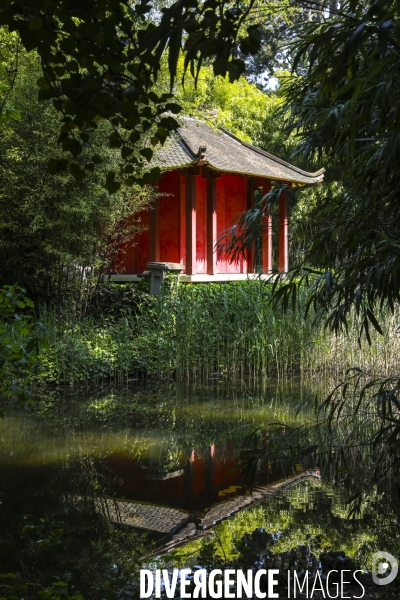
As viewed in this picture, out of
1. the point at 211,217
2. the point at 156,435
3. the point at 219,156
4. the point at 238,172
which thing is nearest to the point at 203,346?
the point at 156,435

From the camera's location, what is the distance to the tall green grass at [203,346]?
31.0 feet

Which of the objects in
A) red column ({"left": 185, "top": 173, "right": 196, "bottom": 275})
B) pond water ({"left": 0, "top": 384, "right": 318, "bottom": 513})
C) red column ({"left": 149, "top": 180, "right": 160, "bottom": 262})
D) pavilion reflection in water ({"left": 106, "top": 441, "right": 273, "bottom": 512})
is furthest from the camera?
red column ({"left": 149, "top": 180, "right": 160, "bottom": 262})

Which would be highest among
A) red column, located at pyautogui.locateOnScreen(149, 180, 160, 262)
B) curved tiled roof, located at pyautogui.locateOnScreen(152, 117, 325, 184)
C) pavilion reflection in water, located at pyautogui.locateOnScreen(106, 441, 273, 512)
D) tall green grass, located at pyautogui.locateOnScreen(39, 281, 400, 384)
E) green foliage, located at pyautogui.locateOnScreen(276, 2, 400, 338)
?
curved tiled roof, located at pyautogui.locateOnScreen(152, 117, 325, 184)

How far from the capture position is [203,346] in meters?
9.73

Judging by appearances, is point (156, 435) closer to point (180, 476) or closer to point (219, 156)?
point (180, 476)

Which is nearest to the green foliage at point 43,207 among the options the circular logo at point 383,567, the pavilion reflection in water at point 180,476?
the pavilion reflection in water at point 180,476

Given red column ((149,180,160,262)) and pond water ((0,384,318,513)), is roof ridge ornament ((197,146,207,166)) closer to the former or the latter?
red column ((149,180,160,262))

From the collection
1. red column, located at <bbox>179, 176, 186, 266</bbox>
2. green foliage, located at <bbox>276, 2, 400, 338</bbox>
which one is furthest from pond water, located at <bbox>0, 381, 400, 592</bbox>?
red column, located at <bbox>179, 176, 186, 266</bbox>

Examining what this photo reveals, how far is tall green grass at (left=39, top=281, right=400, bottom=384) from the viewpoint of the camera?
9453 millimetres

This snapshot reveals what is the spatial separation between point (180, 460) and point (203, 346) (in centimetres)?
384

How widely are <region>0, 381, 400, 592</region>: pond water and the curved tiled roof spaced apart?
415cm

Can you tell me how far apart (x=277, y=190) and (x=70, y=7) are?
85.4 inches

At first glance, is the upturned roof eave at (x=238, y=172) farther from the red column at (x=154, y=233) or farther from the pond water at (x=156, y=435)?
the pond water at (x=156, y=435)

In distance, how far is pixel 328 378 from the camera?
939cm
